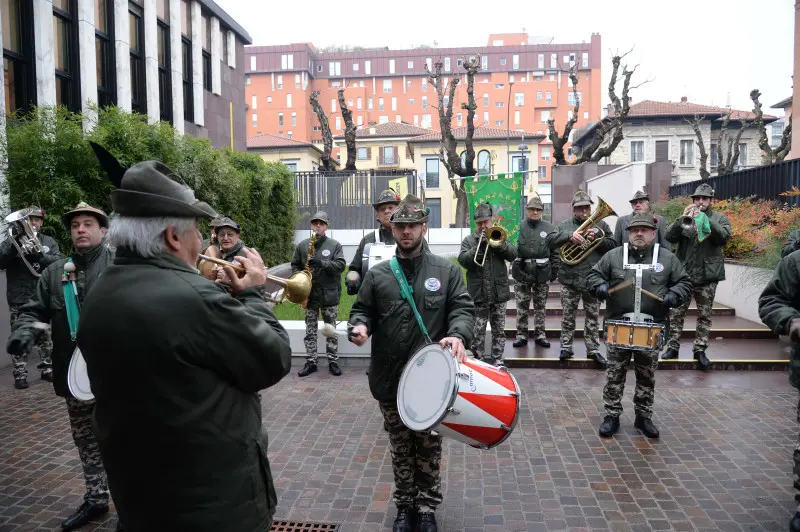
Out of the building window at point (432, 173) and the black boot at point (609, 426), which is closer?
the black boot at point (609, 426)

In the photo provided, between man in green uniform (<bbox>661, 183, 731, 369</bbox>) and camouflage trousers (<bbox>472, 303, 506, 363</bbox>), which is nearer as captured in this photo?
man in green uniform (<bbox>661, 183, 731, 369</bbox>)

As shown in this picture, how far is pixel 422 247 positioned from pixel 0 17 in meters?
9.96

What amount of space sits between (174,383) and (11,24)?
39.6 feet

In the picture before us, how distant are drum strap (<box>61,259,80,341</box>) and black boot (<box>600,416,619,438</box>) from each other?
484 cm

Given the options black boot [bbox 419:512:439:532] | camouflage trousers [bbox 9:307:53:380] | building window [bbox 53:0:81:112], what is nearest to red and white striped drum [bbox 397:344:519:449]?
black boot [bbox 419:512:439:532]

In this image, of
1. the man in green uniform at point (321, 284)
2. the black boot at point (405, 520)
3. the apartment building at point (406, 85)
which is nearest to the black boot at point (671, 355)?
the man in green uniform at point (321, 284)

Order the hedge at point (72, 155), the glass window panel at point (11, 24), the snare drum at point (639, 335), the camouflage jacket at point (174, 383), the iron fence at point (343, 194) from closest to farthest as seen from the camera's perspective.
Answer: the camouflage jacket at point (174, 383) < the snare drum at point (639, 335) < the hedge at point (72, 155) < the glass window panel at point (11, 24) < the iron fence at point (343, 194)

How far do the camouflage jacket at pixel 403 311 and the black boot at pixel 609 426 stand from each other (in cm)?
268

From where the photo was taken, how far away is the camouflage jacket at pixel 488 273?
858 centimetres

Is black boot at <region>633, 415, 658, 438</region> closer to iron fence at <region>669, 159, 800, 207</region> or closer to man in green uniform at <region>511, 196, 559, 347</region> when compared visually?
man in green uniform at <region>511, 196, 559, 347</region>

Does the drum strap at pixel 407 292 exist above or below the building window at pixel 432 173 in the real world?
below

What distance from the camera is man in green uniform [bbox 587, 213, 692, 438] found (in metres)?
6.10

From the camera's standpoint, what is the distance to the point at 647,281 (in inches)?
245

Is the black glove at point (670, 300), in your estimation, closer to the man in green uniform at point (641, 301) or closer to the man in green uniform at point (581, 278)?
the man in green uniform at point (641, 301)
